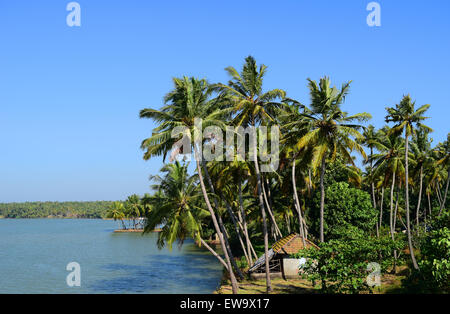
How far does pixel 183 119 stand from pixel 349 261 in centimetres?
1174

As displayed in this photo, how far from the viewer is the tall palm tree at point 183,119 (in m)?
22.2

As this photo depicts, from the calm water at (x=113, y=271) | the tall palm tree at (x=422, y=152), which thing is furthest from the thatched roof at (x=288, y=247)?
the tall palm tree at (x=422, y=152)

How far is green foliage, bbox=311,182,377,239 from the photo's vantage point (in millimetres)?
36906

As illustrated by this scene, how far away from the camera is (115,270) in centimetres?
4141

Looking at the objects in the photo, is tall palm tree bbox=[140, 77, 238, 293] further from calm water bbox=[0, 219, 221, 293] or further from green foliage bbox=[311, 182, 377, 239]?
green foliage bbox=[311, 182, 377, 239]

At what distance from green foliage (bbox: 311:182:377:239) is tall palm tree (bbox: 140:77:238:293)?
17249 mm

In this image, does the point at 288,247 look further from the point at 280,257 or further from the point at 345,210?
the point at 345,210

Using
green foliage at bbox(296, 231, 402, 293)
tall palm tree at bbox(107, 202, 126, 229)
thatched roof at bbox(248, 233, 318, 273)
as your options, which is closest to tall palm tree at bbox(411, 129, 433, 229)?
thatched roof at bbox(248, 233, 318, 273)

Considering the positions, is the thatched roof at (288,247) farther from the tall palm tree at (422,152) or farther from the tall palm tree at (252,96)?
the tall palm tree at (422,152)

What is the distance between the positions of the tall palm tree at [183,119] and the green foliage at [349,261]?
5.65m

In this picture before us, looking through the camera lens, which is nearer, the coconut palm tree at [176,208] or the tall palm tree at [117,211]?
the coconut palm tree at [176,208]

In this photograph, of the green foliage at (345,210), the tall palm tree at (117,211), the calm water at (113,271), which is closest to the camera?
the calm water at (113,271)
